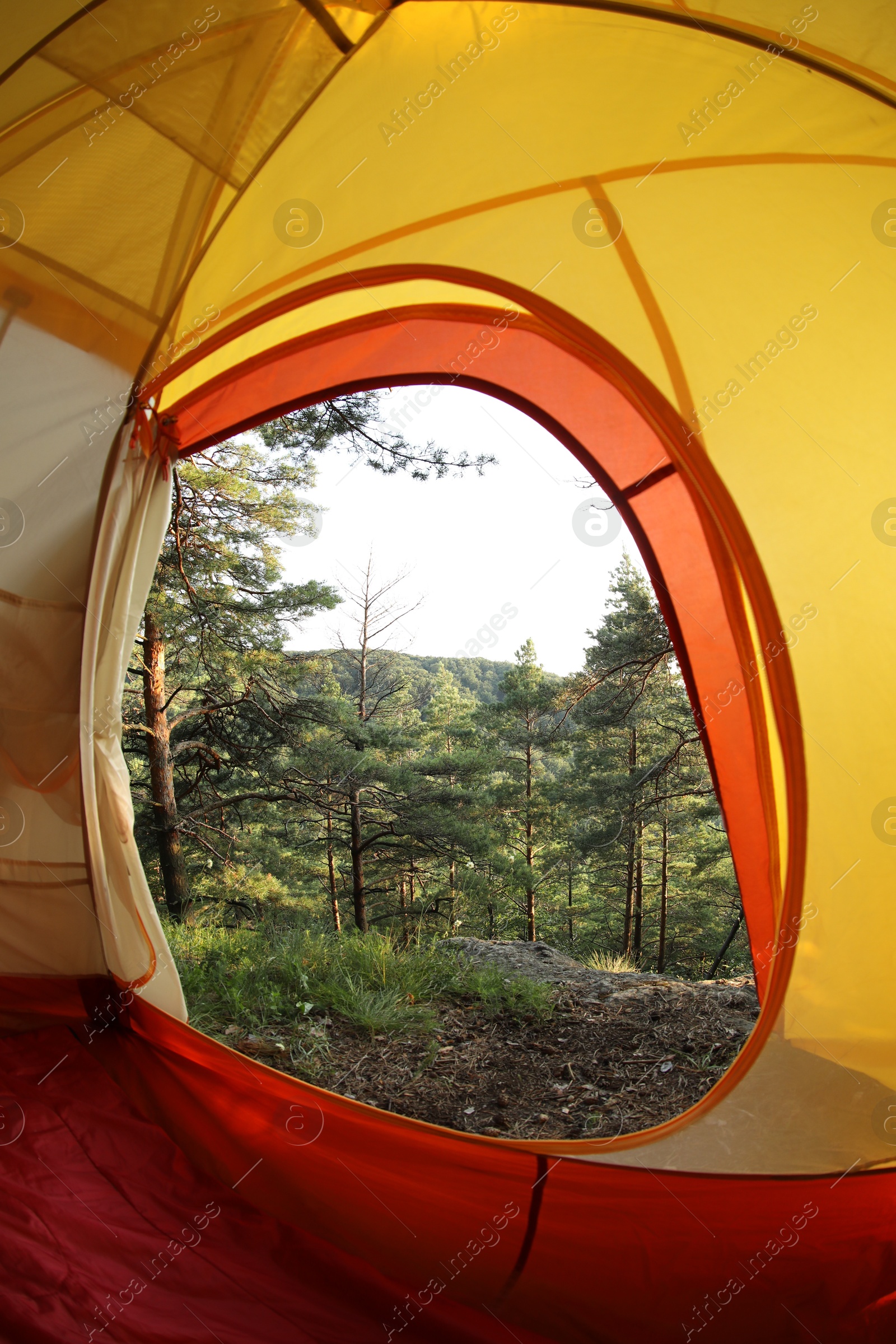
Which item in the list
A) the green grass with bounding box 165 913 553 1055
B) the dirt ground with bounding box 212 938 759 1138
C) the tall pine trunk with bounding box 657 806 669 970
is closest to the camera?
the dirt ground with bounding box 212 938 759 1138

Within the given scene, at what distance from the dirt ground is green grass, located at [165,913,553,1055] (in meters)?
0.07

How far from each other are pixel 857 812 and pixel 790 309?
114 centimetres

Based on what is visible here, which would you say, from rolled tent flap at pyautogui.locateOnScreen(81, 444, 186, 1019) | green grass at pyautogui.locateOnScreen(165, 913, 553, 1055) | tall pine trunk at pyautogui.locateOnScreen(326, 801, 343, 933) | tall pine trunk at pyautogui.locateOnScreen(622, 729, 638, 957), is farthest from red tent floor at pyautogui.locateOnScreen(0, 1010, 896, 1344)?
tall pine trunk at pyautogui.locateOnScreen(622, 729, 638, 957)

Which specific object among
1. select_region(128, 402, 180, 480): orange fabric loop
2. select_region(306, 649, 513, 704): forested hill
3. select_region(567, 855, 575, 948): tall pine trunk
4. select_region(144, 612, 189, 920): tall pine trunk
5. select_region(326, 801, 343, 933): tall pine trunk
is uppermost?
select_region(306, 649, 513, 704): forested hill

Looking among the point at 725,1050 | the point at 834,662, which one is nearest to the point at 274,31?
the point at 834,662

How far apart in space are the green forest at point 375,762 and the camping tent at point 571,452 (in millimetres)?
1967

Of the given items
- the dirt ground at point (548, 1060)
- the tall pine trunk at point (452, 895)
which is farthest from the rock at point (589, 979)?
the tall pine trunk at point (452, 895)

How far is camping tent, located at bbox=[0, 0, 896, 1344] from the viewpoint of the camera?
1296 mm

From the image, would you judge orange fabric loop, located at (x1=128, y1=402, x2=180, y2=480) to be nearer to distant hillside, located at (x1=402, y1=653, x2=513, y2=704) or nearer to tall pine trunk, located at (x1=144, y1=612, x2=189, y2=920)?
tall pine trunk, located at (x1=144, y1=612, x2=189, y2=920)

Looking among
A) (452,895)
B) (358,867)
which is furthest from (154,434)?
(452,895)

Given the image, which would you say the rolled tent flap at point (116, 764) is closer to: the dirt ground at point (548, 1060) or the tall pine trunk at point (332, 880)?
the dirt ground at point (548, 1060)

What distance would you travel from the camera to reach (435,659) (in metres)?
35.4

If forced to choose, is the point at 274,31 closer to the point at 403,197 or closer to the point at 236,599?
the point at 403,197

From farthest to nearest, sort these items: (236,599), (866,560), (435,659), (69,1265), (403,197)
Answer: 1. (435,659)
2. (236,599)
3. (403,197)
4. (866,560)
5. (69,1265)
